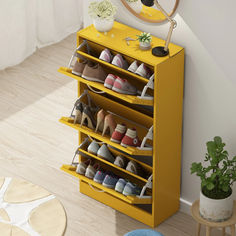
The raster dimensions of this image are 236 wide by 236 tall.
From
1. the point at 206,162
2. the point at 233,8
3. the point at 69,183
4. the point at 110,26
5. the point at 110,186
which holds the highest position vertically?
the point at 233,8

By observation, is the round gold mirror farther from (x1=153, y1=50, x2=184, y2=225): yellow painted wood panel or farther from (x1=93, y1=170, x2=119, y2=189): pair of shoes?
(x1=93, y1=170, x2=119, y2=189): pair of shoes

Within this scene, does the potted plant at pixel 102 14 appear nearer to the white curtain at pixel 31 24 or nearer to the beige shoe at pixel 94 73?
the beige shoe at pixel 94 73

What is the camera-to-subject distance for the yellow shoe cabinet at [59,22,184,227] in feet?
13.4

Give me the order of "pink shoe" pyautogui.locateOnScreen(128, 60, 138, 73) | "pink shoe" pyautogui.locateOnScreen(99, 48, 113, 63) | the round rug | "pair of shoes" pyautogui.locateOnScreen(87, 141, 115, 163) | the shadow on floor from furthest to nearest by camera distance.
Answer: the shadow on floor, "pair of shoes" pyautogui.locateOnScreen(87, 141, 115, 163), "pink shoe" pyautogui.locateOnScreen(99, 48, 113, 63), "pink shoe" pyautogui.locateOnScreen(128, 60, 138, 73), the round rug

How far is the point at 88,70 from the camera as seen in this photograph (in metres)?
4.27

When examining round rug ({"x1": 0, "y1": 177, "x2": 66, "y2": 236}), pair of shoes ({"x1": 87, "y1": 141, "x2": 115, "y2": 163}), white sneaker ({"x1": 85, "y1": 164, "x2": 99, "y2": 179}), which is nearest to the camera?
round rug ({"x1": 0, "y1": 177, "x2": 66, "y2": 236})

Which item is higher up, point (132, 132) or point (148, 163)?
point (132, 132)

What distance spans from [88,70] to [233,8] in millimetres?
1089

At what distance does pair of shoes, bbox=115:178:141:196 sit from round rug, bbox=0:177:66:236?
707mm

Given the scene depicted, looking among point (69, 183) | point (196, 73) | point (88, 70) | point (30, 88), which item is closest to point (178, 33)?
point (196, 73)

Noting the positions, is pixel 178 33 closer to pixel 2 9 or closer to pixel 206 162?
pixel 206 162

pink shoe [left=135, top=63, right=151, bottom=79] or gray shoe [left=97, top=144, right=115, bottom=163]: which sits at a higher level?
pink shoe [left=135, top=63, right=151, bottom=79]

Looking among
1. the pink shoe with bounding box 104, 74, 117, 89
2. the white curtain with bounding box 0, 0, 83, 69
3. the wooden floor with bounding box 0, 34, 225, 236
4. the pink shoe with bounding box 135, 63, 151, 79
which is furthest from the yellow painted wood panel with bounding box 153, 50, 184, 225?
the white curtain with bounding box 0, 0, 83, 69

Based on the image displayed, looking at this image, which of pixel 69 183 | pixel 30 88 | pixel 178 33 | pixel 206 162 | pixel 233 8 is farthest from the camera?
pixel 30 88
